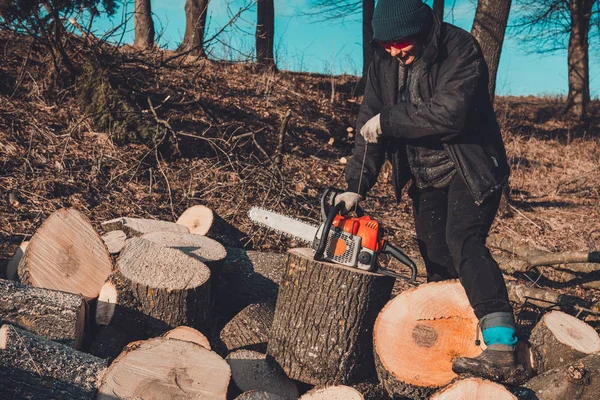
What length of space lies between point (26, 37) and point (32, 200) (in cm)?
273

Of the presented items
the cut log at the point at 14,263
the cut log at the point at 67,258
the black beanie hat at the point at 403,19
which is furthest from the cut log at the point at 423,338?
the cut log at the point at 14,263

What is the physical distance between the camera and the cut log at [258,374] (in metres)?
3.24

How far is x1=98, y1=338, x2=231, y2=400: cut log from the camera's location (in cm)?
278

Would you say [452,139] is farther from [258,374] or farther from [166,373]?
[166,373]

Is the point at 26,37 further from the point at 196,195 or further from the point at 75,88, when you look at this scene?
the point at 196,195

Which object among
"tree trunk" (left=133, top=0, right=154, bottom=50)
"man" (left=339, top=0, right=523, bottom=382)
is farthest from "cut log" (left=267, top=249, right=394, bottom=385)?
"tree trunk" (left=133, top=0, right=154, bottom=50)

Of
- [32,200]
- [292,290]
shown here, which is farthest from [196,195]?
[292,290]

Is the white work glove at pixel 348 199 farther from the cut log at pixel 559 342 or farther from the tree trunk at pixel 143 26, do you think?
the tree trunk at pixel 143 26

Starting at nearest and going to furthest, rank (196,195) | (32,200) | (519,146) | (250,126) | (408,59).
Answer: (408,59) → (32,200) → (196,195) → (250,126) → (519,146)

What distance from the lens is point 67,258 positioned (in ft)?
13.0

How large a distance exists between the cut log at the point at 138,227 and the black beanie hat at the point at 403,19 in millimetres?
2221

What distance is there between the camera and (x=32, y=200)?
18.2 ft

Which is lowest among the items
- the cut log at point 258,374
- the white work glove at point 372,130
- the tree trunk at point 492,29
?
the cut log at point 258,374

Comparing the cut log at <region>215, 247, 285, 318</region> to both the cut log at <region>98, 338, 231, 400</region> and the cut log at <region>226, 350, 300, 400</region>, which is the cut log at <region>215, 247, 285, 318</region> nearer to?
the cut log at <region>226, 350, 300, 400</region>
